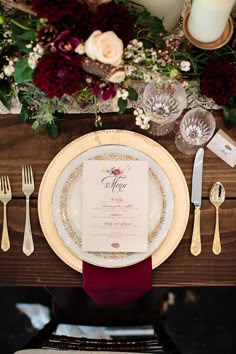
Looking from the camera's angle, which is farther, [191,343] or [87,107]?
[191,343]

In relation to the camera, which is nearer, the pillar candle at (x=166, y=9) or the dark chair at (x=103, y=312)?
the pillar candle at (x=166, y=9)

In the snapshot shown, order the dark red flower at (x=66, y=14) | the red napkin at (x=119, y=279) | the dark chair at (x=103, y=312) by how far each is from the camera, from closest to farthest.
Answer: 1. the dark red flower at (x=66, y=14)
2. the red napkin at (x=119, y=279)
3. the dark chair at (x=103, y=312)

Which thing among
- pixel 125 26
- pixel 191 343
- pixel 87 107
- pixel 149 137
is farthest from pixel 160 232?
pixel 191 343

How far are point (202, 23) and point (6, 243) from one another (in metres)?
0.65

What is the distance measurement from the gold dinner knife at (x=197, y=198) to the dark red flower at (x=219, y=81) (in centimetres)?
15

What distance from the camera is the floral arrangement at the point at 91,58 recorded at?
89cm

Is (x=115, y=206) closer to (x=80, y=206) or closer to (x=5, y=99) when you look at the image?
(x=80, y=206)

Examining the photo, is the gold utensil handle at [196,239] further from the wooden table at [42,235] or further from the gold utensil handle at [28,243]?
the gold utensil handle at [28,243]

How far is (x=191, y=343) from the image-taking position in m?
1.56

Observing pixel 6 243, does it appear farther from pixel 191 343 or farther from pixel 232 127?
pixel 191 343

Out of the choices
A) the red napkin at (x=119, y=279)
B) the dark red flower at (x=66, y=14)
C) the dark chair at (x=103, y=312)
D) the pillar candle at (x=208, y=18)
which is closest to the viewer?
the dark red flower at (x=66, y=14)

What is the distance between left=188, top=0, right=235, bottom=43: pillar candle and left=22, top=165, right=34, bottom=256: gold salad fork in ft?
1.61

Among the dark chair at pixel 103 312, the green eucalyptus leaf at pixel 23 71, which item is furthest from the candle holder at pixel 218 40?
the dark chair at pixel 103 312

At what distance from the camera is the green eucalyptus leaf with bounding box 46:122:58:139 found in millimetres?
1132
